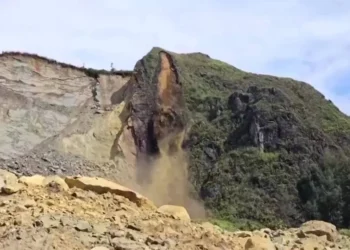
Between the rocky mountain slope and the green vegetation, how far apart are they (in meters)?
0.05

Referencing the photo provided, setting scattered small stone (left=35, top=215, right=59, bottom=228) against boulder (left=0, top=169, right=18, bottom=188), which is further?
boulder (left=0, top=169, right=18, bottom=188)

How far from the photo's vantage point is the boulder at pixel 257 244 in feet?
36.0

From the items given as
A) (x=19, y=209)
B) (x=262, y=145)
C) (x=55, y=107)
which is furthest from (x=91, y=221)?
(x=55, y=107)

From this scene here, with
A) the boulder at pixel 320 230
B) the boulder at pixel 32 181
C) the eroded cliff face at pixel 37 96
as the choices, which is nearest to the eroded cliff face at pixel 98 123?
the eroded cliff face at pixel 37 96

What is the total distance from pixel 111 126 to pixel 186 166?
5230 millimetres

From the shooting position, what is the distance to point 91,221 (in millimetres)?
10016

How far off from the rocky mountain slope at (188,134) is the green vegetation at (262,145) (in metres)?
0.05

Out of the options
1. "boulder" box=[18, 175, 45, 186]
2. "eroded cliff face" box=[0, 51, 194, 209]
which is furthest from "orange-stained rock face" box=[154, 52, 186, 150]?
"boulder" box=[18, 175, 45, 186]

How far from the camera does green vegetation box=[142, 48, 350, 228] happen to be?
1154 inches

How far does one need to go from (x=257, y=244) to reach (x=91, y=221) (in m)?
2.37

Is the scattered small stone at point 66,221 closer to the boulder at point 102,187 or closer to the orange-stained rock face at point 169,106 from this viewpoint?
the boulder at point 102,187

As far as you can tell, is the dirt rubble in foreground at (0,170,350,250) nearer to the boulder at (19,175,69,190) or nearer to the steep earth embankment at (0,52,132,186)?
the boulder at (19,175,69,190)

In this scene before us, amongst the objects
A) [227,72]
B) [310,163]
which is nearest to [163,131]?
[227,72]

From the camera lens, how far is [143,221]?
10312 mm
